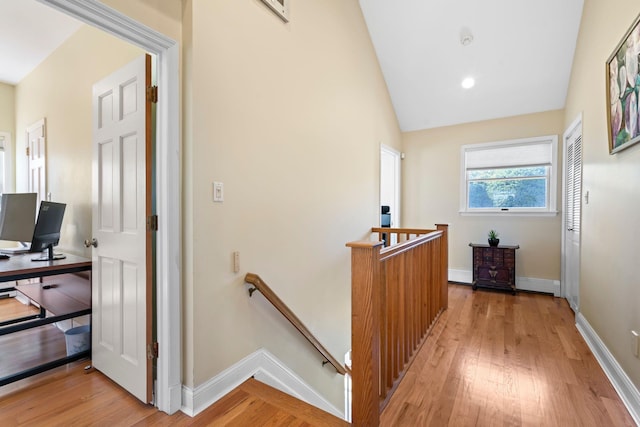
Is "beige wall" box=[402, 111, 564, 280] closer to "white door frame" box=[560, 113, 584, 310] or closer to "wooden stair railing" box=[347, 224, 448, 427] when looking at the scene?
"white door frame" box=[560, 113, 584, 310]

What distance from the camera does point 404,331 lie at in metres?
2.20

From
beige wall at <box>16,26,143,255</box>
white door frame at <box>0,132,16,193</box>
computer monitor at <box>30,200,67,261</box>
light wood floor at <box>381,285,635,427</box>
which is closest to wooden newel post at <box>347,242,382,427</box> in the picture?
light wood floor at <box>381,285,635,427</box>

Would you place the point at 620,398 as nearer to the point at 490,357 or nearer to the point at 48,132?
the point at 490,357

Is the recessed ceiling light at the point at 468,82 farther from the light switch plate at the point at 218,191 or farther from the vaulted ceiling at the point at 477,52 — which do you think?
the light switch plate at the point at 218,191

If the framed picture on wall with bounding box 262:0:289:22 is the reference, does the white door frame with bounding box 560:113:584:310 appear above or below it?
below

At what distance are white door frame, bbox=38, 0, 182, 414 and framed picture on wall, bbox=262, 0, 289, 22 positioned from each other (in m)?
0.94

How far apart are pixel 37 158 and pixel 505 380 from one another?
16.2 feet

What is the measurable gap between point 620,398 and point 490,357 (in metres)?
0.75

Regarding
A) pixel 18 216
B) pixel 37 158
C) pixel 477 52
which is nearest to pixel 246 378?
pixel 18 216

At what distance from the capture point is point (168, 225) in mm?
1589

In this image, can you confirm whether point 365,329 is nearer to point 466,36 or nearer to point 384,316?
point 384,316

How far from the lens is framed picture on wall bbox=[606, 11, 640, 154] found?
178 cm

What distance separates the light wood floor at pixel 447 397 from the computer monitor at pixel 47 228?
90 cm

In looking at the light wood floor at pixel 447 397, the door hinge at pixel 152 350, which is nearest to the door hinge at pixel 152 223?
the door hinge at pixel 152 350
